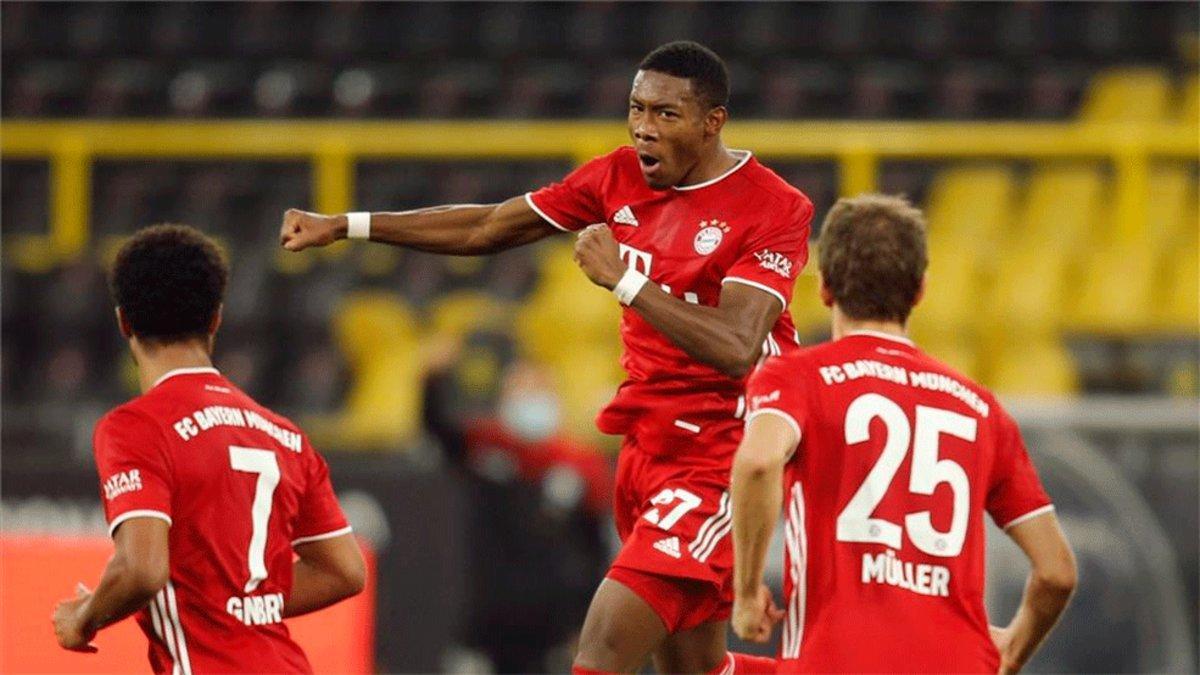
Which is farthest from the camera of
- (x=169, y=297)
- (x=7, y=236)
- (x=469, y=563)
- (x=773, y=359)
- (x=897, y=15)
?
(x=897, y=15)

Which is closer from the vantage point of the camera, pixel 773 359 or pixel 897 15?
pixel 773 359

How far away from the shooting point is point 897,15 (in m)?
14.3

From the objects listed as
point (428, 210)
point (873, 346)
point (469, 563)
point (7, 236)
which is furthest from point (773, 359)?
point (7, 236)

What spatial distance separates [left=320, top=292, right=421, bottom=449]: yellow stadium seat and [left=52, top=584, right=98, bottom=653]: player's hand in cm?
701

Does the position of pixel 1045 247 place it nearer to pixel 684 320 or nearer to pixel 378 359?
pixel 378 359

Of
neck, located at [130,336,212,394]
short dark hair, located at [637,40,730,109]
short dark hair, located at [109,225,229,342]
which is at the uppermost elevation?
short dark hair, located at [637,40,730,109]

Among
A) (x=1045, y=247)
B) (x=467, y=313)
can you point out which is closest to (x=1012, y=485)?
(x=1045, y=247)

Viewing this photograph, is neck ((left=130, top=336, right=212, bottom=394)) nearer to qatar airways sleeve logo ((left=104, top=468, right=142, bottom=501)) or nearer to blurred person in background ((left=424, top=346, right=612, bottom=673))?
qatar airways sleeve logo ((left=104, top=468, right=142, bottom=501))

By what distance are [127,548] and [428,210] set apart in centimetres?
159

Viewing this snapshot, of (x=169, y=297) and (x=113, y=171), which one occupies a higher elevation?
(x=169, y=297)

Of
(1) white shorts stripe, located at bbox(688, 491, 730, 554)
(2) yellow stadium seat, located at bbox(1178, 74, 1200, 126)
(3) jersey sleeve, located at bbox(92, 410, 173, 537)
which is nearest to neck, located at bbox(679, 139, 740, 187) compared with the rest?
(1) white shorts stripe, located at bbox(688, 491, 730, 554)

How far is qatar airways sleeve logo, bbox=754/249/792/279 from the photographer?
5.52 metres

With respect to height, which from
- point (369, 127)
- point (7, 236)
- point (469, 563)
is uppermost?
point (369, 127)

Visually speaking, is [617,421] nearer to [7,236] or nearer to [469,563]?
[469,563]
